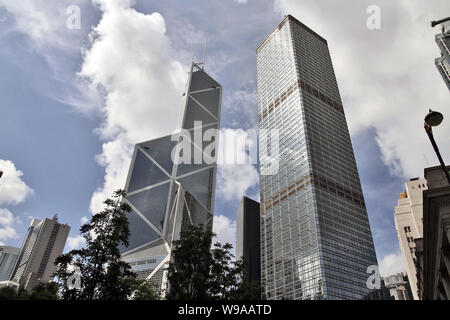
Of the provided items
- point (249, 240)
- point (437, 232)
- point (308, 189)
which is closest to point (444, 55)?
point (308, 189)

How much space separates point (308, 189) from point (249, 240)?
68.1 metres

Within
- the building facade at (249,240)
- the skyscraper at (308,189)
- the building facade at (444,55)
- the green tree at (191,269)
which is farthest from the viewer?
the building facade at (249,240)

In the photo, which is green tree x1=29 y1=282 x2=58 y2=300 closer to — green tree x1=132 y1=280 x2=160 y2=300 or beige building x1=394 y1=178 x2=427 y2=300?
green tree x1=132 y1=280 x2=160 y2=300

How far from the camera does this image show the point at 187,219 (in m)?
150

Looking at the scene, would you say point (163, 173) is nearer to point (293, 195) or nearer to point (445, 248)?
point (293, 195)

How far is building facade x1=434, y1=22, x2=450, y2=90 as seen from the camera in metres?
111

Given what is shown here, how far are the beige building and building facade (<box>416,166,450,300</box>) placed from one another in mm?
102241

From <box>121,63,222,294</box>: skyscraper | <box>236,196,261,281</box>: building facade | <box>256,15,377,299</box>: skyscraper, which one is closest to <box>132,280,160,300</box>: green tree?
<box>256,15,377,299</box>: skyscraper

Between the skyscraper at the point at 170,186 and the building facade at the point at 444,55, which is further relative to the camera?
the skyscraper at the point at 170,186

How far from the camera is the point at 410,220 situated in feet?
440

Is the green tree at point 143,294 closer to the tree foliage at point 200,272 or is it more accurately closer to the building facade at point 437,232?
the tree foliage at point 200,272

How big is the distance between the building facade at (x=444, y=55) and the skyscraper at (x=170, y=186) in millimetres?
104016

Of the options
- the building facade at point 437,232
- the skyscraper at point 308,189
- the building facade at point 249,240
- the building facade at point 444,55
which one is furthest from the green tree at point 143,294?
the building facade at point 249,240

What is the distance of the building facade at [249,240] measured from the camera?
17788cm
